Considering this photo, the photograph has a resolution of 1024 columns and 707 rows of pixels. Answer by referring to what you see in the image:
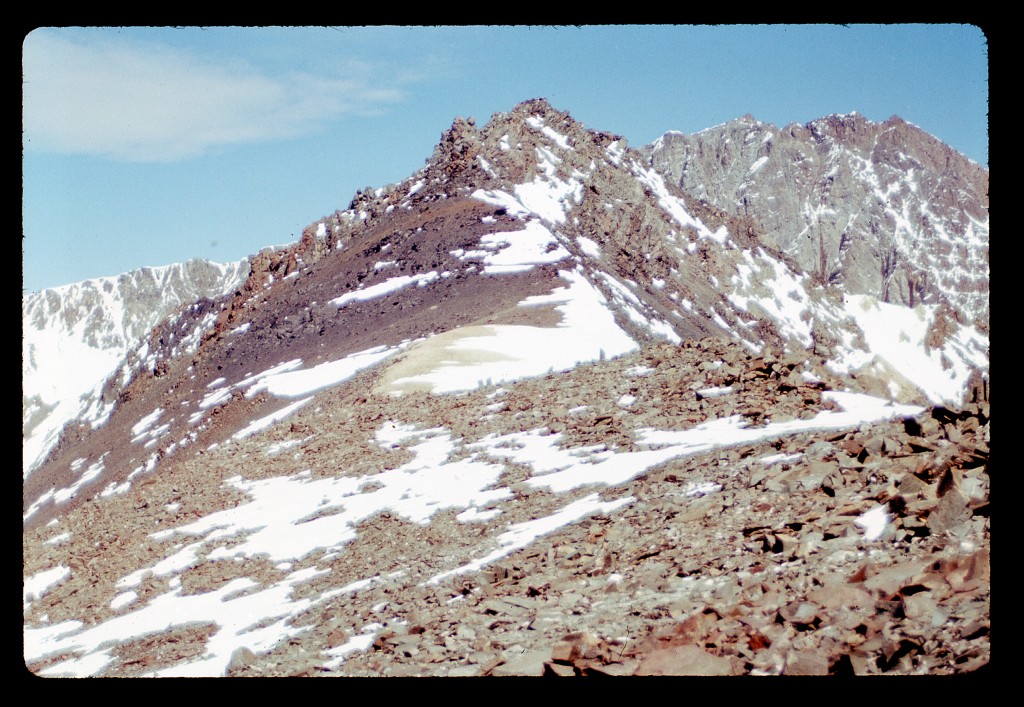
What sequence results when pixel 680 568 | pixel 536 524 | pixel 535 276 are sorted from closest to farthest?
1. pixel 680 568
2. pixel 536 524
3. pixel 535 276

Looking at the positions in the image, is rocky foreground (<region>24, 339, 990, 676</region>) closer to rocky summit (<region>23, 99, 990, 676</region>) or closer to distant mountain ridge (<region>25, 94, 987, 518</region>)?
rocky summit (<region>23, 99, 990, 676</region>)

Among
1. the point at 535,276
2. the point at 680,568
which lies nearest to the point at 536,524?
the point at 680,568

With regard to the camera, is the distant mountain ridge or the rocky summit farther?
the distant mountain ridge

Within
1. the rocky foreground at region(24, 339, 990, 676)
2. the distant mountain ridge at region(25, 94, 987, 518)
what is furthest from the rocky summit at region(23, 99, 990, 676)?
the distant mountain ridge at region(25, 94, 987, 518)

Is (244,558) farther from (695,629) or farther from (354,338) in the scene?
(354,338)

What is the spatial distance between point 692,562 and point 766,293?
8500cm

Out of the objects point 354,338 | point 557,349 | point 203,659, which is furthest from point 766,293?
point 203,659

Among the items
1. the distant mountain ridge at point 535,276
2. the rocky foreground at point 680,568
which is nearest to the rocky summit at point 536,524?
the rocky foreground at point 680,568

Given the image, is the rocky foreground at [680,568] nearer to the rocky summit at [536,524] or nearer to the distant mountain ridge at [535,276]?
the rocky summit at [536,524]

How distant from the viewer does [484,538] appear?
1188cm

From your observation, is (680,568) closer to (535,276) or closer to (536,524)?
(536,524)

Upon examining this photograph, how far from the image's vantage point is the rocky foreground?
6867 mm

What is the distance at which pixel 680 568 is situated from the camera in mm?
8961

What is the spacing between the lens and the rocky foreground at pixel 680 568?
6.87 metres
